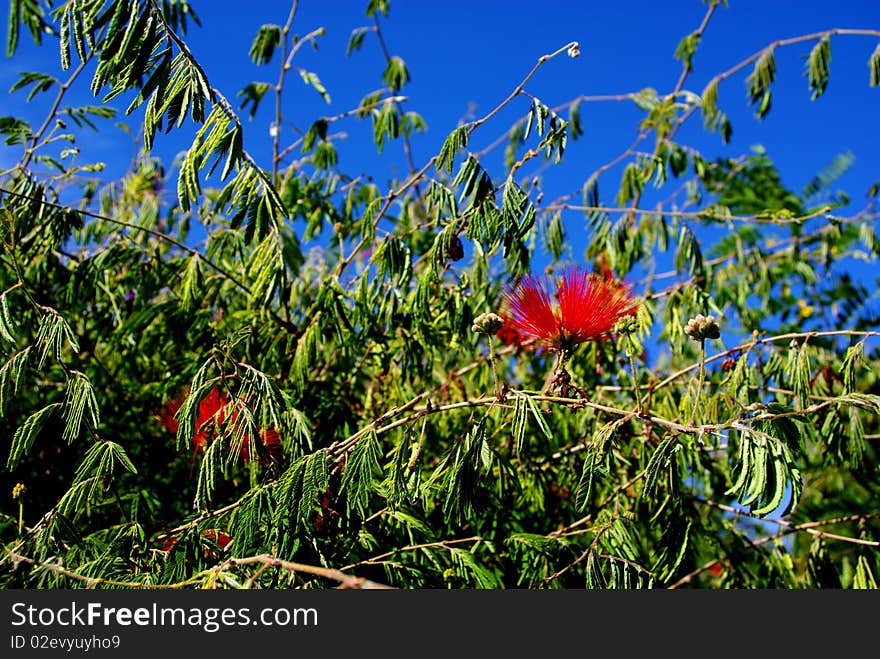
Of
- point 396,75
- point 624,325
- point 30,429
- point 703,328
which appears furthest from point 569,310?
point 396,75

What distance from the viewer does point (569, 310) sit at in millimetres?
2076

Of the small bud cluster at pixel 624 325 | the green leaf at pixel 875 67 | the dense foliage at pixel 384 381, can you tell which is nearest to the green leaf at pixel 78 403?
the dense foliage at pixel 384 381

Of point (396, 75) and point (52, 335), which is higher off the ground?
point (396, 75)

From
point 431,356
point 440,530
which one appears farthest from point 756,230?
point 440,530

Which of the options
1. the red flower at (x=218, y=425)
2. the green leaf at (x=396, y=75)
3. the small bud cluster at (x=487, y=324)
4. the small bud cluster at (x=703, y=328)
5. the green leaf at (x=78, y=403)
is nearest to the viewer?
the small bud cluster at (x=703, y=328)

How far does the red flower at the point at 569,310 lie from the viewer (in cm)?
208

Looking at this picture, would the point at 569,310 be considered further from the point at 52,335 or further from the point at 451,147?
the point at 52,335

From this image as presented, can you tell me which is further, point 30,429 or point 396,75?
point 396,75

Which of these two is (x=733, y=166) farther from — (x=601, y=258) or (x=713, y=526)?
(x=713, y=526)

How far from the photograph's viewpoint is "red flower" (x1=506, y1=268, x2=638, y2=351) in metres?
2.08

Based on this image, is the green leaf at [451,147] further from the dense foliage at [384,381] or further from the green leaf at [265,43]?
the green leaf at [265,43]

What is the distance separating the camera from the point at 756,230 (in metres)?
4.95

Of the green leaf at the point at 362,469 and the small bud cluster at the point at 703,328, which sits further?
the green leaf at the point at 362,469

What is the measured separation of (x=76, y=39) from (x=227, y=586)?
1322mm
